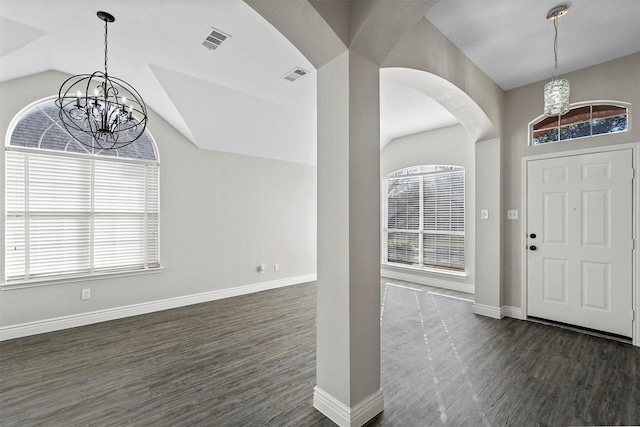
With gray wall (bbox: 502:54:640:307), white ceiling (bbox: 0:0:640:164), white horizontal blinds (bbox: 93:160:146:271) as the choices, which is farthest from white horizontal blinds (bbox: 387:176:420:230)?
white horizontal blinds (bbox: 93:160:146:271)

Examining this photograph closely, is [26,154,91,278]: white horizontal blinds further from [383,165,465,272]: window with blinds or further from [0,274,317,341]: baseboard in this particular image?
[383,165,465,272]: window with blinds

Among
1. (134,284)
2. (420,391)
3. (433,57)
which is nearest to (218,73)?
(433,57)

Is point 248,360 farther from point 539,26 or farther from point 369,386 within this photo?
point 539,26

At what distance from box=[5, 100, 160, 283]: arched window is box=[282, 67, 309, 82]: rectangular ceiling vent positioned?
7.45 ft

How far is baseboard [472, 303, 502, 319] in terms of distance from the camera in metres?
3.88

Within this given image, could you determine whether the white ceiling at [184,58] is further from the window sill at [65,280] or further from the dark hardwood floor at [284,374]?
the dark hardwood floor at [284,374]

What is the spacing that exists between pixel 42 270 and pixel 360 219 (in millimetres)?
3933

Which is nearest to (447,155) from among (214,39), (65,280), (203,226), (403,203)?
(403,203)

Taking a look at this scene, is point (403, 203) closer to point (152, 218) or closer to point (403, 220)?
point (403, 220)

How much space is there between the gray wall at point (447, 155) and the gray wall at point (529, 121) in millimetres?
1010

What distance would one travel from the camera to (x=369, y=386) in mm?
1955

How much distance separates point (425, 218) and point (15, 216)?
6176 mm

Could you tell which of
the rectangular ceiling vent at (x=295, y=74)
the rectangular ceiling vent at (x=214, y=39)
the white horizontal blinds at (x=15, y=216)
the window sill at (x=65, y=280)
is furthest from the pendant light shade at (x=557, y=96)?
the white horizontal blinds at (x=15, y=216)

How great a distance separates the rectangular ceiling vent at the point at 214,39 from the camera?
2.61m
